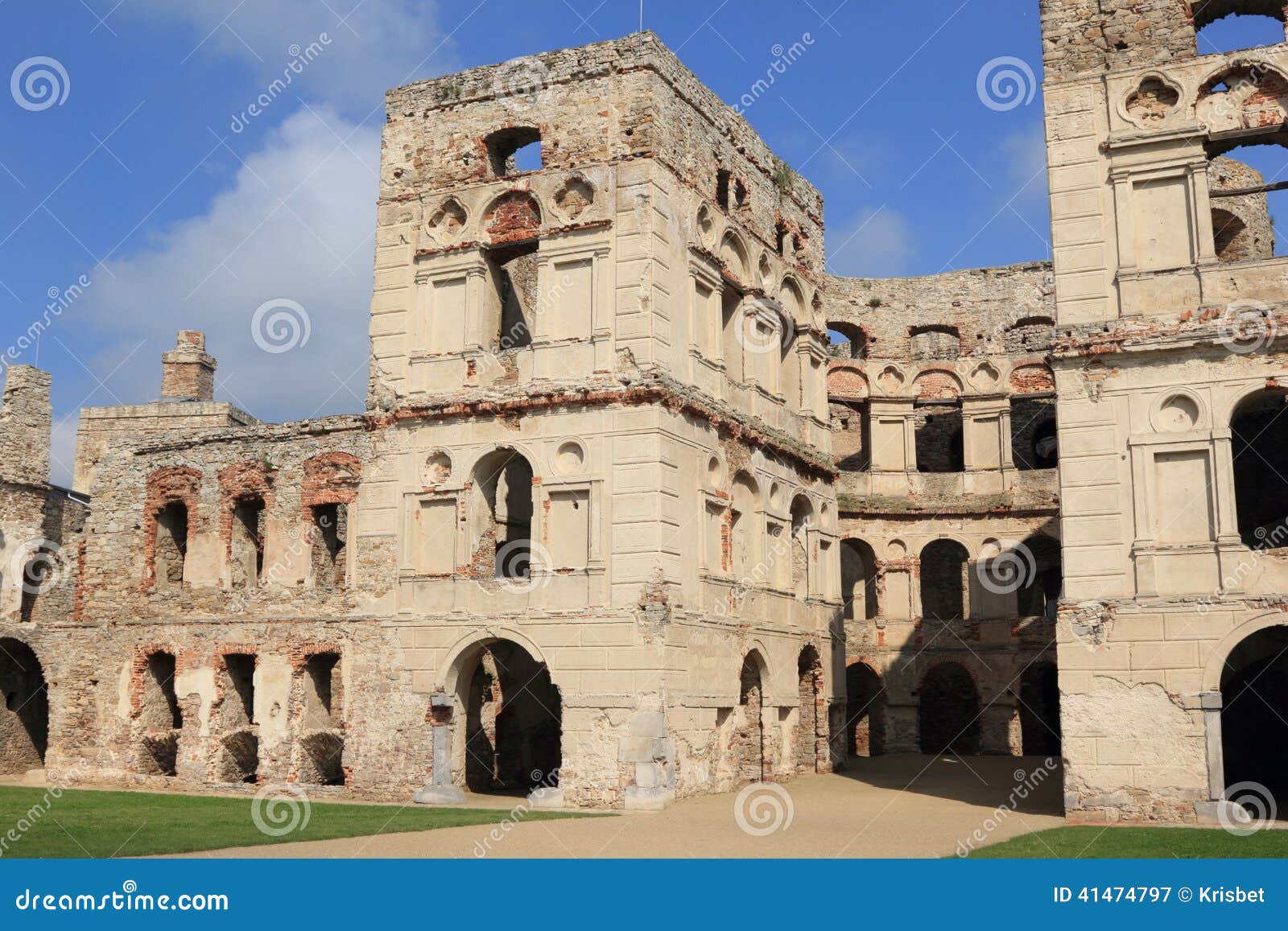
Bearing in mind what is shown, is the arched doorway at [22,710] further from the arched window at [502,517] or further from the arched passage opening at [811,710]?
the arched passage opening at [811,710]

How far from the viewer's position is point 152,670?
23484 mm

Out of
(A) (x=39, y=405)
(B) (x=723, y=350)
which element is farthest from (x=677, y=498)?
(A) (x=39, y=405)

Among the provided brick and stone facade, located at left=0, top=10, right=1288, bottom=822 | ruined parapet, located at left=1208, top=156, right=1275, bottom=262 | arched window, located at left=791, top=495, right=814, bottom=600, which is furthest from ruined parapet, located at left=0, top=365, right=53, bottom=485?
ruined parapet, located at left=1208, top=156, right=1275, bottom=262

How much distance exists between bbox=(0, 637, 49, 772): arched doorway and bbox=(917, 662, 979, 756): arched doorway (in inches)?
790

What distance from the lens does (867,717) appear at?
30578mm

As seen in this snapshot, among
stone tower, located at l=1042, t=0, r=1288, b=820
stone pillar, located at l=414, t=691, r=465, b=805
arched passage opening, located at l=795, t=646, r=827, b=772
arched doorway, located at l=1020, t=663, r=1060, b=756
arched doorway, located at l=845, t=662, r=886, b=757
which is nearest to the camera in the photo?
stone tower, located at l=1042, t=0, r=1288, b=820

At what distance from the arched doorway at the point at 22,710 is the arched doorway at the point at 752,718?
1475 centimetres

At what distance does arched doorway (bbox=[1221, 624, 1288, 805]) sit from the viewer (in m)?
20.1

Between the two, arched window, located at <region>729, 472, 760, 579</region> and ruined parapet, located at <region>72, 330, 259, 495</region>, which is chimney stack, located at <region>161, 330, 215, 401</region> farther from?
arched window, located at <region>729, 472, 760, 579</region>

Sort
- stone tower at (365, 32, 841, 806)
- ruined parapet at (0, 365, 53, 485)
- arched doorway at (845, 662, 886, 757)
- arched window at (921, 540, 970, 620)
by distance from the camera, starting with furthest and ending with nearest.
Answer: arched window at (921, 540, 970, 620) → arched doorway at (845, 662, 886, 757) → ruined parapet at (0, 365, 53, 485) → stone tower at (365, 32, 841, 806)

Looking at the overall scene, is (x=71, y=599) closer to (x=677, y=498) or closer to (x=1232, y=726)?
(x=677, y=498)

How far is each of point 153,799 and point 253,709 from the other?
9.10 feet

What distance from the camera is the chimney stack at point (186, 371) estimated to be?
118 ft

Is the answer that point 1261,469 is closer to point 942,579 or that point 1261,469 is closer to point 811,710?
point 811,710
